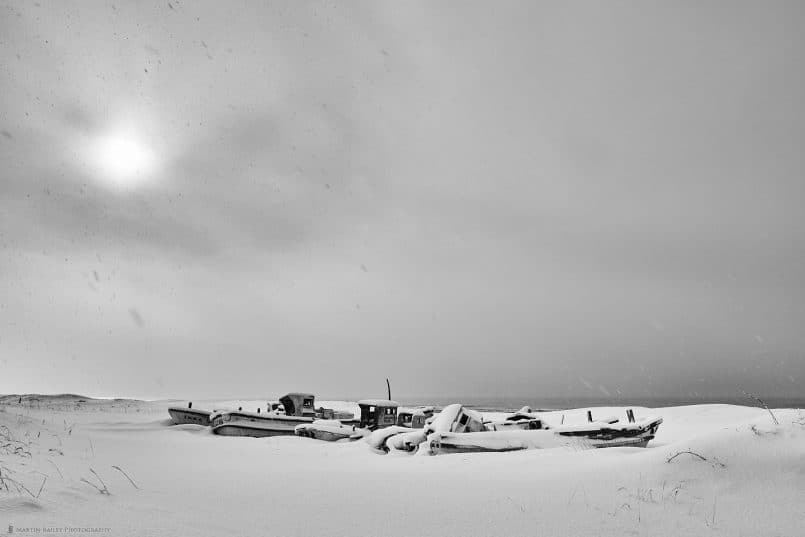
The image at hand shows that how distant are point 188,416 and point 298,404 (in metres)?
7.38

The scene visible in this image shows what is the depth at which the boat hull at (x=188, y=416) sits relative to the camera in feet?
98.3

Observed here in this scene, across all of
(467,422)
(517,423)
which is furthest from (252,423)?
(517,423)

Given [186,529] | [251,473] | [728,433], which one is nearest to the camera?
[186,529]

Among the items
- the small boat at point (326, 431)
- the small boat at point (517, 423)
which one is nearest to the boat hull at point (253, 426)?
the small boat at point (326, 431)

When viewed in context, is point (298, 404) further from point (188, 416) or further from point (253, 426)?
point (188, 416)

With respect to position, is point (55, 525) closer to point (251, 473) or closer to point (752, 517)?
point (251, 473)

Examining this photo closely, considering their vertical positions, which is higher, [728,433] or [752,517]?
[728,433]

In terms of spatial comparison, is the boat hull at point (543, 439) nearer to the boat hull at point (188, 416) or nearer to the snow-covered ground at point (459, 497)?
the snow-covered ground at point (459, 497)

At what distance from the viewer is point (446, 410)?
16.0m

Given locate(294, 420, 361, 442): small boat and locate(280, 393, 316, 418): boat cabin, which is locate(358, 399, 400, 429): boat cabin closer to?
locate(294, 420, 361, 442): small boat

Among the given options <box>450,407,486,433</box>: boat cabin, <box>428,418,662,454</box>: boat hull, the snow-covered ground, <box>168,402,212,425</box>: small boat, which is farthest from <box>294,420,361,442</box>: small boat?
the snow-covered ground

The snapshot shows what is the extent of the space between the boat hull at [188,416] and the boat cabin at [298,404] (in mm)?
5185

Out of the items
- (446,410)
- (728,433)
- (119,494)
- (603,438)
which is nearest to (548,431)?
(603,438)

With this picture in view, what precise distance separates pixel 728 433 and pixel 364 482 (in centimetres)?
516
